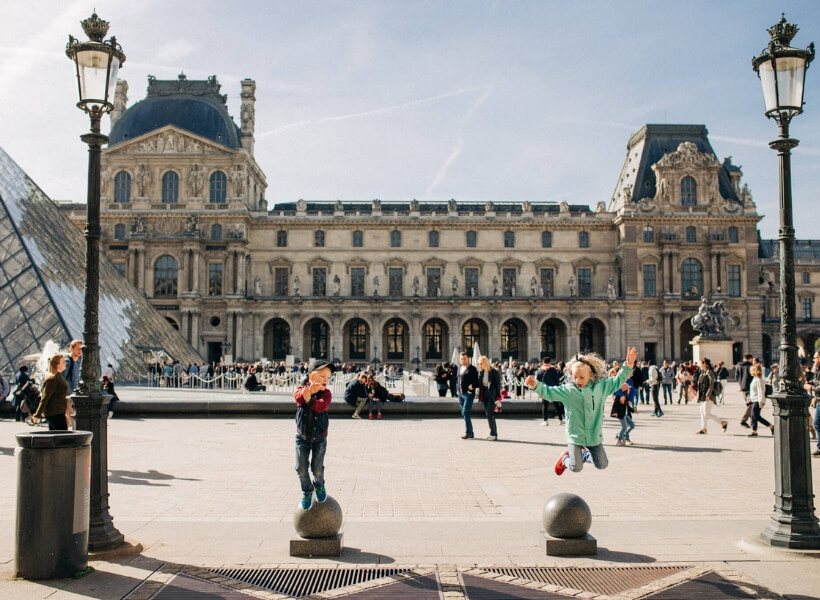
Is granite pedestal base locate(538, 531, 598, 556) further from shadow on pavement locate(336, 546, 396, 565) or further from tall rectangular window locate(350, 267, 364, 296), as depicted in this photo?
tall rectangular window locate(350, 267, 364, 296)

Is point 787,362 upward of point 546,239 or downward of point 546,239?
downward

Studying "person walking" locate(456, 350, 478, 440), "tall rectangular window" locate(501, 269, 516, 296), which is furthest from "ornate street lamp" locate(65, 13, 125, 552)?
"tall rectangular window" locate(501, 269, 516, 296)

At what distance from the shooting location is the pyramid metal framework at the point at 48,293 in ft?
78.5

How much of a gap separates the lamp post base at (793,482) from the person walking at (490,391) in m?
7.63

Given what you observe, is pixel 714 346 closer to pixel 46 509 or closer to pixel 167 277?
pixel 167 277

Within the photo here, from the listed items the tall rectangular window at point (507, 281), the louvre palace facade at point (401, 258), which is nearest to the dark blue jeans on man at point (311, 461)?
the louvre palace facade at point (401, 258)

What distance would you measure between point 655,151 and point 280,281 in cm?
2956

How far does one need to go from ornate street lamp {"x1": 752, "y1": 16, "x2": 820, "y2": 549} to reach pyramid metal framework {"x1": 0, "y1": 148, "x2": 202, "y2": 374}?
69.8ft

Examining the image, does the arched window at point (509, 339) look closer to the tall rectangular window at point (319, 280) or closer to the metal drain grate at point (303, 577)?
the tall rectangular window at point (319, 280)

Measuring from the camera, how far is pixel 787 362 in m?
6.79

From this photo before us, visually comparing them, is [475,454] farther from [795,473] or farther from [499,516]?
[795,473]

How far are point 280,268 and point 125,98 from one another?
1760 centimetres

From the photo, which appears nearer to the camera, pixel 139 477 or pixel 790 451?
pixel 790 451

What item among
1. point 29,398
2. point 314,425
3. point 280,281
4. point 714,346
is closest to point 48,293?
point 29,398
